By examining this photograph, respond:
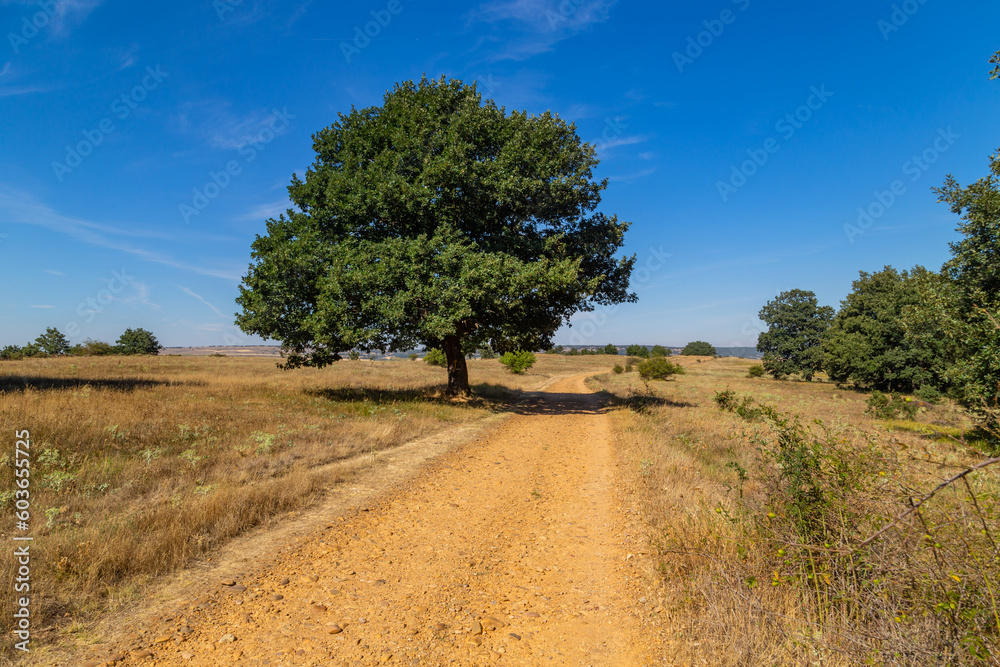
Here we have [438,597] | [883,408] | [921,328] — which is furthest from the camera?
[883,408]

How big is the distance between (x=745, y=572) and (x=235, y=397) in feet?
56.9

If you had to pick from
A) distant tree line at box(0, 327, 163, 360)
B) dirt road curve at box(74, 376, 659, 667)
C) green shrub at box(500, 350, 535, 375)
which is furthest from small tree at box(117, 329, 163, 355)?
dirt road curve at box(74, 376, 659, 667)

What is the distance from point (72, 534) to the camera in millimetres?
5035

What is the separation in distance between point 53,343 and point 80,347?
304cm

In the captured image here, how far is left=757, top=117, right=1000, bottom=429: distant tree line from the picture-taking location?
1145cm

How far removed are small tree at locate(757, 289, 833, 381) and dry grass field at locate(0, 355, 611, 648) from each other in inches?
2742

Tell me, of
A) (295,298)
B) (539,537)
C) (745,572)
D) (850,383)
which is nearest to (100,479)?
(539,537)

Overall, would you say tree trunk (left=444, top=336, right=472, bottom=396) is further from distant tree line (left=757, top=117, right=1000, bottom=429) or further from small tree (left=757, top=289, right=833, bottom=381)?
A: small tree (left=757, top=289, right=833, bottom=381)

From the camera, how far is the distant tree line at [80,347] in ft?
165

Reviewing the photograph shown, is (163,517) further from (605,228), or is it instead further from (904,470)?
(605,228)

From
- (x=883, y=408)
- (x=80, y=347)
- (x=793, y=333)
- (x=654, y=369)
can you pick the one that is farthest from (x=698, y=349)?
(x=80, y=347)

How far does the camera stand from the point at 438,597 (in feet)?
15.3

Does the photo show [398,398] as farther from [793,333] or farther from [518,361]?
[793,333]

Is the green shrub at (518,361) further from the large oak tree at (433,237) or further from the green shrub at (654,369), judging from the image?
the large oak tree at (433,237)
